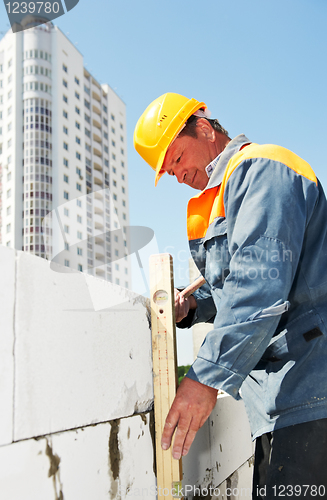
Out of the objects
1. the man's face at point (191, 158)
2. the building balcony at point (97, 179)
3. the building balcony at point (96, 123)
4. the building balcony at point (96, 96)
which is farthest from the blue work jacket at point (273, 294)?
the building balcony at point (96, 96)

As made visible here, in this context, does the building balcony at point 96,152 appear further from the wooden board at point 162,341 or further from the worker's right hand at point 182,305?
the wooden board at point 162,341

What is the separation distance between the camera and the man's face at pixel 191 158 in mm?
2111

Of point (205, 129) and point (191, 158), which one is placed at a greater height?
point (205, 129)

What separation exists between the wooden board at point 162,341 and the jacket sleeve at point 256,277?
61 cm

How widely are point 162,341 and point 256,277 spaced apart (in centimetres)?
83

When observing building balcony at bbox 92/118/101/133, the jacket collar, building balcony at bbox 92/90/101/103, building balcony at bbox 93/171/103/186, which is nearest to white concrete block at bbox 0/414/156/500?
the jacket collar

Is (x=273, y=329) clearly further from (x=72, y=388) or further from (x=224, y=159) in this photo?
(x=224, y=159)

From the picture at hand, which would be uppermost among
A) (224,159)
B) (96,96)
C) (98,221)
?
(96,96)

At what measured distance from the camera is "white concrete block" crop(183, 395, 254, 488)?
2139 mm

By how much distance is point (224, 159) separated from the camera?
1.84 meters

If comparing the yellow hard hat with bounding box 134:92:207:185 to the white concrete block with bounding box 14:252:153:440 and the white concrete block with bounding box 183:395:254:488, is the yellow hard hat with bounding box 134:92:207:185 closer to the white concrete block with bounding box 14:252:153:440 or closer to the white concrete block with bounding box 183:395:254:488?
the white concrete block with bounding box 14:252:153:440

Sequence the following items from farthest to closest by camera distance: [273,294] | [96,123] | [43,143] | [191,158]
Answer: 1. [96,123]
2. [43,143]
3. [191,158]
4. [273,294]

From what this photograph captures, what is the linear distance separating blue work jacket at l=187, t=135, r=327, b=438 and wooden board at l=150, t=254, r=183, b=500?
1.50 feet

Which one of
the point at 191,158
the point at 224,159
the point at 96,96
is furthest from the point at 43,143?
the point at 224,159
